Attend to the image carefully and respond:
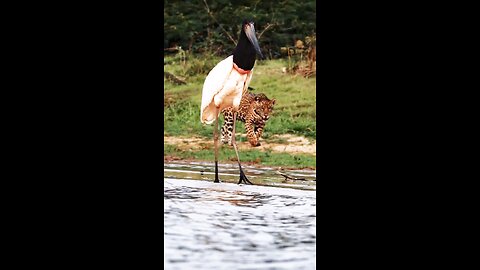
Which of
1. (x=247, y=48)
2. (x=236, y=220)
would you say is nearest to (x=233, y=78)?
(x=247, y=48)

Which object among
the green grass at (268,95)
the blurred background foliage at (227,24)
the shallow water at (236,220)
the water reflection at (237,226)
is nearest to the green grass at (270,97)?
the green grass at (268,95)

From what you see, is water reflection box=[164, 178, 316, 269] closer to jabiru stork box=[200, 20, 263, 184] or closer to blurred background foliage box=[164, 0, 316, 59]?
jabiru stork box=[200, 20, 263, 184]

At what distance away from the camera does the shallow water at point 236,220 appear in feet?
17.7

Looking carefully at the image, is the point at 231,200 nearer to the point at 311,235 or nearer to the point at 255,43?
the point at 311,235

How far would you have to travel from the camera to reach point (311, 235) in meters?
5.52

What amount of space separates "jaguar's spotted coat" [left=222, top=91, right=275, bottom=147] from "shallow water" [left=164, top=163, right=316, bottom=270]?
0.21 m

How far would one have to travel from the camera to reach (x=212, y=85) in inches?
233

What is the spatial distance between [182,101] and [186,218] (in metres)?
0.81

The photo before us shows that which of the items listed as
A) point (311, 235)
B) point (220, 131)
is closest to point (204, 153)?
point (220, 131)

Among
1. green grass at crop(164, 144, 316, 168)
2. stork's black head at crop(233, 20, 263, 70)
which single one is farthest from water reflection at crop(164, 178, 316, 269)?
stork's black head at crop(233, 20, 263, 70)

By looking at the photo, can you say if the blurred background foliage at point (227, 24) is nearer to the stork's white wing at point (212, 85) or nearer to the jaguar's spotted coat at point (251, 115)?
the stork's white wing at point (212, 85)

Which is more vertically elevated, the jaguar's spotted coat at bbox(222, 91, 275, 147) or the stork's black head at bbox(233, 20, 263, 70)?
the stork's black head at bbox(233, 20, 263, 70)

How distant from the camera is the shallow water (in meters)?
5.38

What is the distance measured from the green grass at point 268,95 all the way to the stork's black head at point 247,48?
0.20 feet
